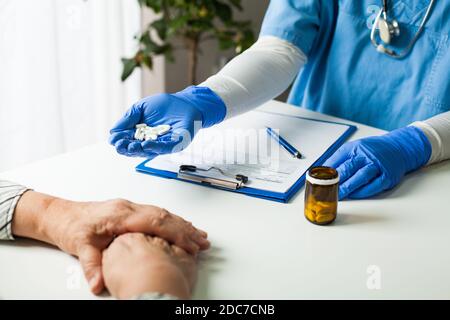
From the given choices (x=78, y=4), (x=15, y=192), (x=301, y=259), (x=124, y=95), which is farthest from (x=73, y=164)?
(x=124, y=95)

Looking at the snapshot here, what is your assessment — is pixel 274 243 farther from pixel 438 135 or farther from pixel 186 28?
pixel 186 28

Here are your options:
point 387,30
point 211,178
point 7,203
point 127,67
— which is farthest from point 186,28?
point 7,203

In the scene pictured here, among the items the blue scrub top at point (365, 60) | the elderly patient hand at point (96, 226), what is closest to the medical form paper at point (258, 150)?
the blue scrub top at point (365, 60)

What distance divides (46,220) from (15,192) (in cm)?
11

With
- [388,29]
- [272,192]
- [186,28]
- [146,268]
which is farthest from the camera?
[186,28]

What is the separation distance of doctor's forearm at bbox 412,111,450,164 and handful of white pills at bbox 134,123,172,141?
551 millimetres

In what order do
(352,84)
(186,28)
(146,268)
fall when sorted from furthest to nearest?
(186,28), (352,84), (146,268)

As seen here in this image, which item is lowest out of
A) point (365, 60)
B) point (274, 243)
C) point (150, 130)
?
point (274, 243)

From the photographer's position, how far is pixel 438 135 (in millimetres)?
1183

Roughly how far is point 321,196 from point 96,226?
38 cm

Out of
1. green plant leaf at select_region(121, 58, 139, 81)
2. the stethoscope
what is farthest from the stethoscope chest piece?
green plant leaf at select_region(121, 58, 139, 81)

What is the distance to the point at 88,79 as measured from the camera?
2.16 meters

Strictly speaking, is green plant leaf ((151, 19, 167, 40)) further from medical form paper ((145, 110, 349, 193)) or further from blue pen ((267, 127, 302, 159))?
blue pen ((267, 127, 302, 159))

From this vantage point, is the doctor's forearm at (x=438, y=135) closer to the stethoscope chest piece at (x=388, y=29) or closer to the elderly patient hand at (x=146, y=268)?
the stethoscope chest piece at (x=388, y=29)
